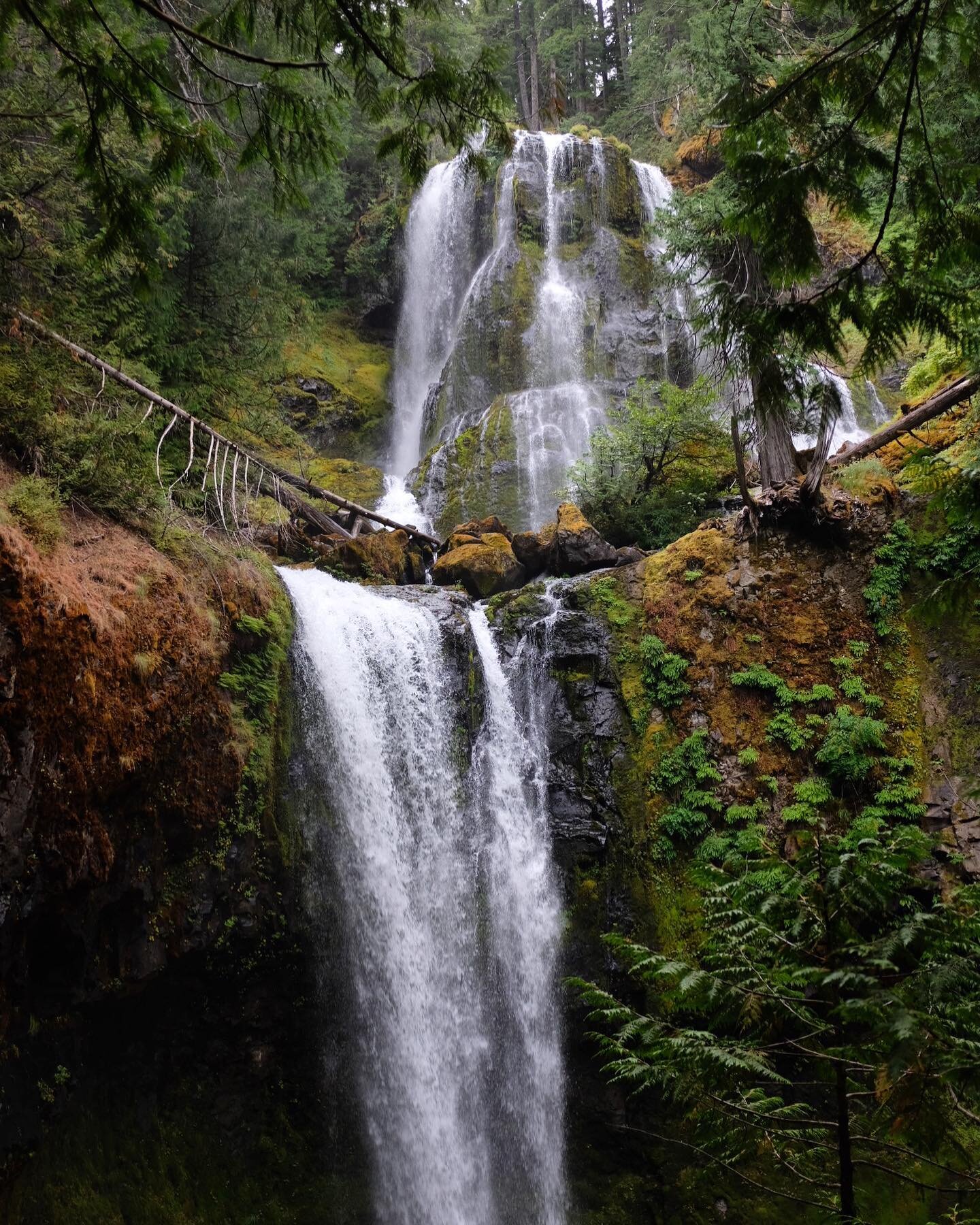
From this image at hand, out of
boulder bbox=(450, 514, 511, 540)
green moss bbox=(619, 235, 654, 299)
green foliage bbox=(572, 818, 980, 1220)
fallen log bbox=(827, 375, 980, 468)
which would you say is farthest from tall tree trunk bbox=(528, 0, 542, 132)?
green foliage bbox=(572, 818, 980, 1220)

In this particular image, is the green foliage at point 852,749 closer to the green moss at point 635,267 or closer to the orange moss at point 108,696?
the orange moss at point 108,696

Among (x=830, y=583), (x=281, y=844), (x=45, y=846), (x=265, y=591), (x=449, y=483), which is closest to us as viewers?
(x=45, y=846)

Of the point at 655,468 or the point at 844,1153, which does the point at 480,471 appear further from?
the point at 844,1153

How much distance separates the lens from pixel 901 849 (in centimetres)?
279

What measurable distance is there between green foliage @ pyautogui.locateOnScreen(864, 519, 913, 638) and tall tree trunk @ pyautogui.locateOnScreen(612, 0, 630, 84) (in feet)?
96.2

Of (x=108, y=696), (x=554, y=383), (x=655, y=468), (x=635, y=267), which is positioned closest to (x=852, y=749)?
(x=655, y=468)

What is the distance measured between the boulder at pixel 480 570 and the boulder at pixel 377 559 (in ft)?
1.42

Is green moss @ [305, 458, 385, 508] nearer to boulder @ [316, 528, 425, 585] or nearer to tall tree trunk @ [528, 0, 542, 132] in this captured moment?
boulder @ [316, 528, 425, 585]

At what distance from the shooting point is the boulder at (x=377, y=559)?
11258mm

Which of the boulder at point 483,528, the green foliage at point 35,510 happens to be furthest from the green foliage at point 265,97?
the boulder at point 483,528

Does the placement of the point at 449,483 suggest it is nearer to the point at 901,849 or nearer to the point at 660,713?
the point at 660,713

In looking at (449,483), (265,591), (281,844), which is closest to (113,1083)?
(281,844)

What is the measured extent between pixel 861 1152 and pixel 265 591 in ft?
25.2

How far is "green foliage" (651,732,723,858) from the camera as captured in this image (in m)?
8.35
